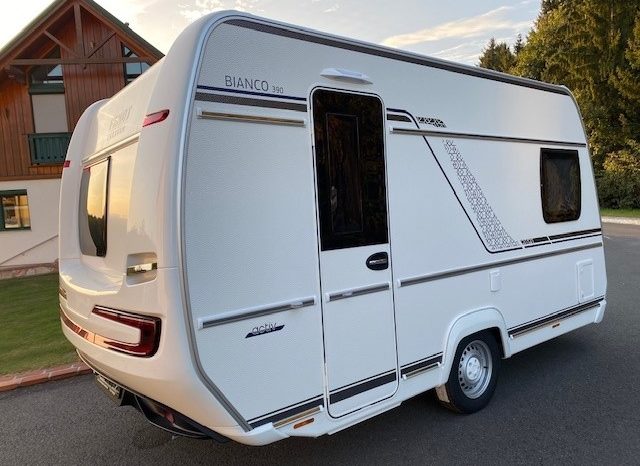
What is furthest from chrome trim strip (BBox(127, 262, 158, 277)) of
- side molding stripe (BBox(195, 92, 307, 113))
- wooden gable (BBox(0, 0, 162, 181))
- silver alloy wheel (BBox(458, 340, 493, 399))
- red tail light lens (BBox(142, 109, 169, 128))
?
wooden gable (BBox(0, 0, 162, 181))

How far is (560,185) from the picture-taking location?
5059 millimetres

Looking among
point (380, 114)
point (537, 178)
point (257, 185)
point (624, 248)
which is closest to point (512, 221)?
point (537, 178)

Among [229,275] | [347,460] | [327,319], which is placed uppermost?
[229,275]

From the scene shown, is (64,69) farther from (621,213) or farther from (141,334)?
(621,213)

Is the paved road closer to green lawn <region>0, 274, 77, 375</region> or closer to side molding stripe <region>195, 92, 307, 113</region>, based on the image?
green lawn <region>0, 274, 77, 375</region>

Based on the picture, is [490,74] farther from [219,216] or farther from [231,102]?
[219,216]

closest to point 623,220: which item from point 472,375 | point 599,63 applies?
point 599,63

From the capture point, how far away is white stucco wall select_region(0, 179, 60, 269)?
45.5 ft

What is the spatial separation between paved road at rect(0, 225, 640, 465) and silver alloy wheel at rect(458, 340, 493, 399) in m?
0.20

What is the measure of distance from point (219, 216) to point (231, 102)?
2.06 feet

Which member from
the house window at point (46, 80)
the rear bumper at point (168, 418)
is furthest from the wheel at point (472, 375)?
the house window at point (46, 80)

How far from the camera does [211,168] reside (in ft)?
8.51

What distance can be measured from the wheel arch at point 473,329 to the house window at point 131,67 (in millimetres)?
13234

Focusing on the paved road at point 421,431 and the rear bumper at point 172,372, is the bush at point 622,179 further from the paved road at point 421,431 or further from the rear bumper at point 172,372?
the rear bumper at point 172,372
